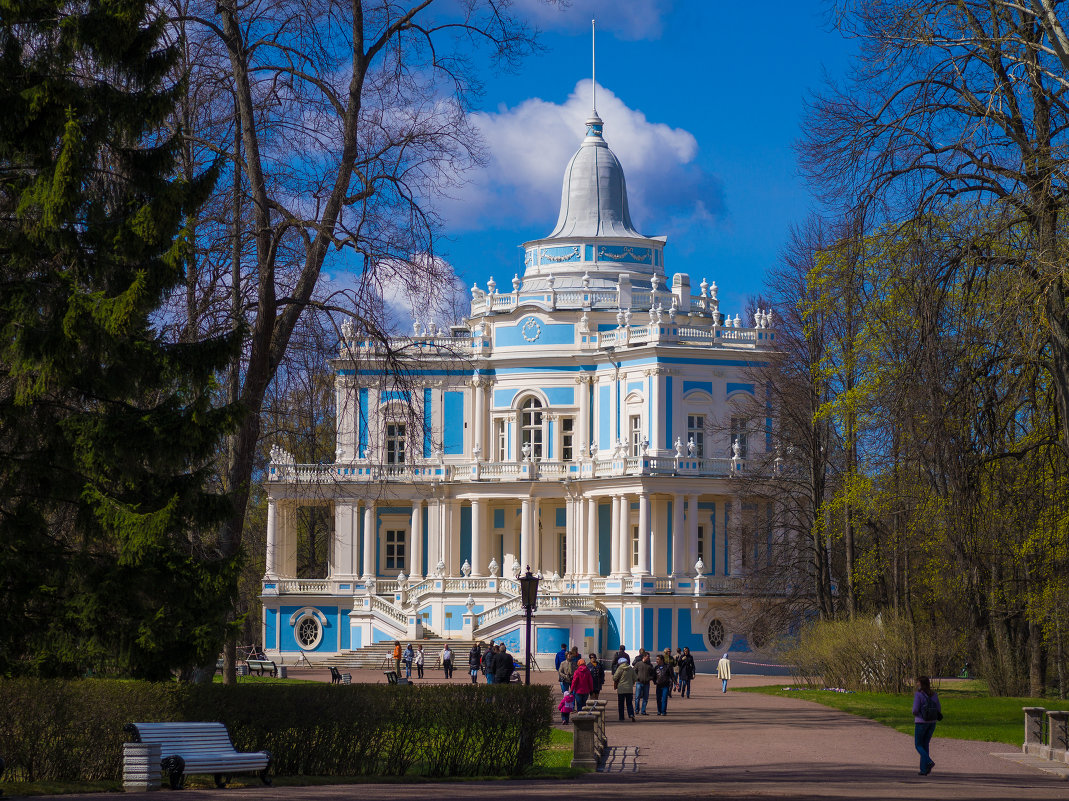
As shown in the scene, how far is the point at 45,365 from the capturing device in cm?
1675

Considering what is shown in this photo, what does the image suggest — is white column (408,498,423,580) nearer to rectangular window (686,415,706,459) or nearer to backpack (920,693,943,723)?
rectangular window (686,415,706,459)

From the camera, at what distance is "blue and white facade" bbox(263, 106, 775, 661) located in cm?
5409

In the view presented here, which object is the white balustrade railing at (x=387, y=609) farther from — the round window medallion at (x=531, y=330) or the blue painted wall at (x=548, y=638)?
the round window medallion at (x=531, y=330)

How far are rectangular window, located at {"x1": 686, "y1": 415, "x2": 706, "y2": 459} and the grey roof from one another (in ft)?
31.8

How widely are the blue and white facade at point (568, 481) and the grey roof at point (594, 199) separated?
4.0 inches

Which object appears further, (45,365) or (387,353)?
(387,353)

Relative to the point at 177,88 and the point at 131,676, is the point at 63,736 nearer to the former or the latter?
the point at 131,676

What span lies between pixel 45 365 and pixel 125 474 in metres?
1.46

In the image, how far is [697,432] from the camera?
5750 cm

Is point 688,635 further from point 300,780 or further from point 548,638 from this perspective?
point 300,780

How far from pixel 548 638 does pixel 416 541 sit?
32.0 feet

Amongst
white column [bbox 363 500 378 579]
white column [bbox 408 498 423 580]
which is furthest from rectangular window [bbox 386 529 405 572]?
white column [bbox 363 500 378 579]

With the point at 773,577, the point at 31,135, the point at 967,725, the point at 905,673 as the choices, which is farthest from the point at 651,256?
the point at 31,135

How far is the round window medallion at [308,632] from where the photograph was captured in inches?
2247
